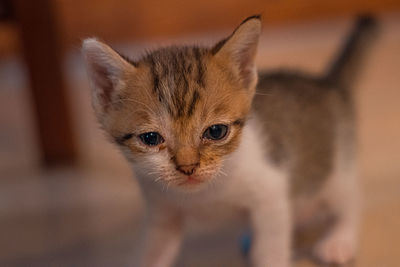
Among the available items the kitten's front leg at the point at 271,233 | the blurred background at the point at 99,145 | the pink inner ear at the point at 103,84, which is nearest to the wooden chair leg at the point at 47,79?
the blurred background at the point at 99,145

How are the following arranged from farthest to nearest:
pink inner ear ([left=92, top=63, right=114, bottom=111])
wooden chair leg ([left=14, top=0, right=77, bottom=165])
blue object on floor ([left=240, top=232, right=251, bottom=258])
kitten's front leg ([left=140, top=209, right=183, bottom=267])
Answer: wooden chair leg ([left=14, top=0, right=77, bottom=165]), blue object on floor ([left=240, top=232, right=251, bottom=258]), kitten's front leg ([left=140, top=209, right=183, bottom=267]), pink inner ear ([left=92, top=63, right=114, bottom=111])

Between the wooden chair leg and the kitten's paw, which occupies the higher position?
the wooden chair leg

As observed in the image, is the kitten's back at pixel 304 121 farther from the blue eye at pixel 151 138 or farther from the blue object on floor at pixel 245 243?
the blue eye at pixel 151 138

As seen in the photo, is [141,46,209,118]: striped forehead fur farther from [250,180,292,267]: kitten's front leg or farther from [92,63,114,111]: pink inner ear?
[250,180,292,267]: kitten's front leg

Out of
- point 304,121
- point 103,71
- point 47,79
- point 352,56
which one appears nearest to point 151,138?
point 103,71

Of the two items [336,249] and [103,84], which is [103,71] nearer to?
[103,84]

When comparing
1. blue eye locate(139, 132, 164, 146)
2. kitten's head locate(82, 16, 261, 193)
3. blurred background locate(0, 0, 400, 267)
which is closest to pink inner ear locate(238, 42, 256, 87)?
kitten's head locate(82, 16, 261, 193)

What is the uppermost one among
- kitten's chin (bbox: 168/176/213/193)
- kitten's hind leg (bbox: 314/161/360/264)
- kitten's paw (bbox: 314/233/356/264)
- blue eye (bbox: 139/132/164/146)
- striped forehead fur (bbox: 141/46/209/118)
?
striped forehead fur (bbox: 141/46/209/118)
